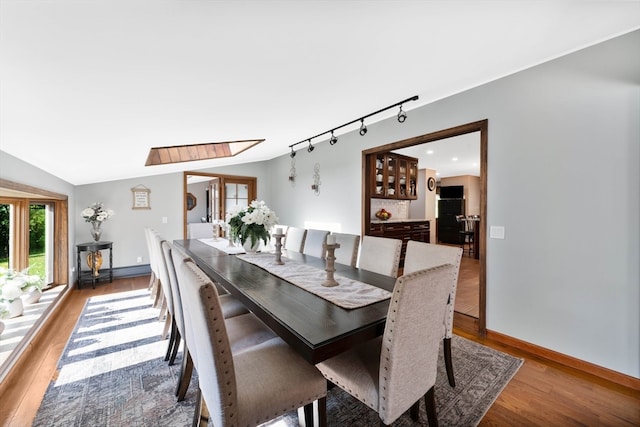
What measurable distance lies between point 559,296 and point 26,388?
3856 mm

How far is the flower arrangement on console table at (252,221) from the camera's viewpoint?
7.98ft

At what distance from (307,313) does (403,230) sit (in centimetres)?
426

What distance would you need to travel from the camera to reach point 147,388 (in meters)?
1.79

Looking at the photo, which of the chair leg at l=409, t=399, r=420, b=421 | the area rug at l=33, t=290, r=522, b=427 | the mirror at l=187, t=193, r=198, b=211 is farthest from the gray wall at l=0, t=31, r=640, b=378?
the mirror at l=187, t=193, r=198, b=211

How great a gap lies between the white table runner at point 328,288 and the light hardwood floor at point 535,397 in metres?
0.97

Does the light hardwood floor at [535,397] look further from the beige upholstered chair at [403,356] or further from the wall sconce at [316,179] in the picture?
the wall sconce at [316,179]

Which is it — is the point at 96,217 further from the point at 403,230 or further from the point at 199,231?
the point at 403,230

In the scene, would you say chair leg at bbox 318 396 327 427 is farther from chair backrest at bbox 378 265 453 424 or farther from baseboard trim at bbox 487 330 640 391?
baseboard trim at bbox 487 330 640 391

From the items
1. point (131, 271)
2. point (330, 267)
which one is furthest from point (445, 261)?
point (131, 271)

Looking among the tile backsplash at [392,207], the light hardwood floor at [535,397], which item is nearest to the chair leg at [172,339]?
the light hardwood floor at [535,397]

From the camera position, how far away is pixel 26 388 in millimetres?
1778

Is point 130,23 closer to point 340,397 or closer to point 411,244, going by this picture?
point 411,244

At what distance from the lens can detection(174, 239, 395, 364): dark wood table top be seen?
1025mm

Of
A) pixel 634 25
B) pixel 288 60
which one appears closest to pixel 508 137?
pixel 634 25
